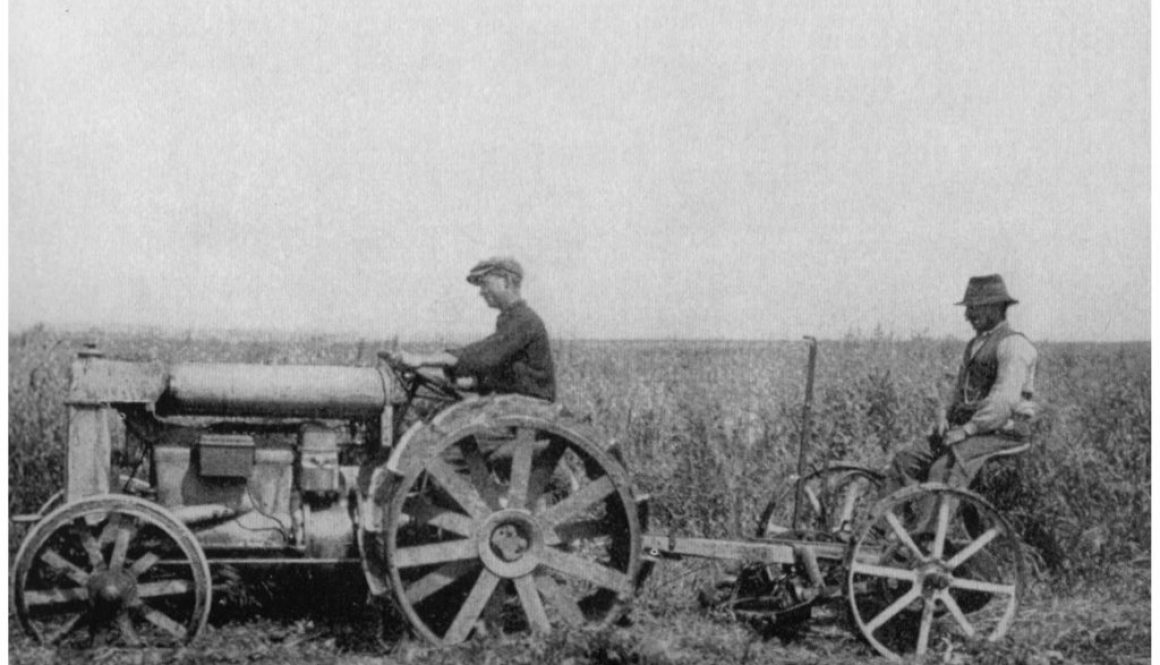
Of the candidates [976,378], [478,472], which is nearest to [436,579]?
[478,472]

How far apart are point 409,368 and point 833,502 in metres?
2.80

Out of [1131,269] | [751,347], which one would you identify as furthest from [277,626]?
[751,347]

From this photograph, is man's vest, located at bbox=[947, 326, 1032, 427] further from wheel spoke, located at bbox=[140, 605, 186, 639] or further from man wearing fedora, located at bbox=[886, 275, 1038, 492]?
wheel spoke, located at bbox=[140, 605, 186, 639]

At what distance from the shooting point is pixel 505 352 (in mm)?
5898

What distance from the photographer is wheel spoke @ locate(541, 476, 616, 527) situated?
18.6ft

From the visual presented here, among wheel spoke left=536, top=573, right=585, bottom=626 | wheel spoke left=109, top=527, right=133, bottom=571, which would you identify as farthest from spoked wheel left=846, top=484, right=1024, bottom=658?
wheel spoke left=109, top=527, right=133, bottom=571

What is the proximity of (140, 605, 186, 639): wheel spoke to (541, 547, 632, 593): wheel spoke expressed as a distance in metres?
1.69

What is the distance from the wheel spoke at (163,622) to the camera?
5.32 meters

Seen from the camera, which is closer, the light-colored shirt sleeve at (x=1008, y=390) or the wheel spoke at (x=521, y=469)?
the wheel spoke at (x=521, y=469)

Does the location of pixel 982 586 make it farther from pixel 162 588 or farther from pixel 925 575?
pixel 162 588

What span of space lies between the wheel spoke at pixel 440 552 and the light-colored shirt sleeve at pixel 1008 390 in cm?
262

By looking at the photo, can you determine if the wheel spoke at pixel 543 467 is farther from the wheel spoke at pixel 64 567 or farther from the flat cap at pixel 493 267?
the wheel spoke at pixel 64 567

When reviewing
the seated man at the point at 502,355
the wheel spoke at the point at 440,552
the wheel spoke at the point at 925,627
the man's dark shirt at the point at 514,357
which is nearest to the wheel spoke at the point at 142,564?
the seated man at the point at 502,355

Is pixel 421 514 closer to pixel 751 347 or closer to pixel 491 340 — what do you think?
pixel 491 340
